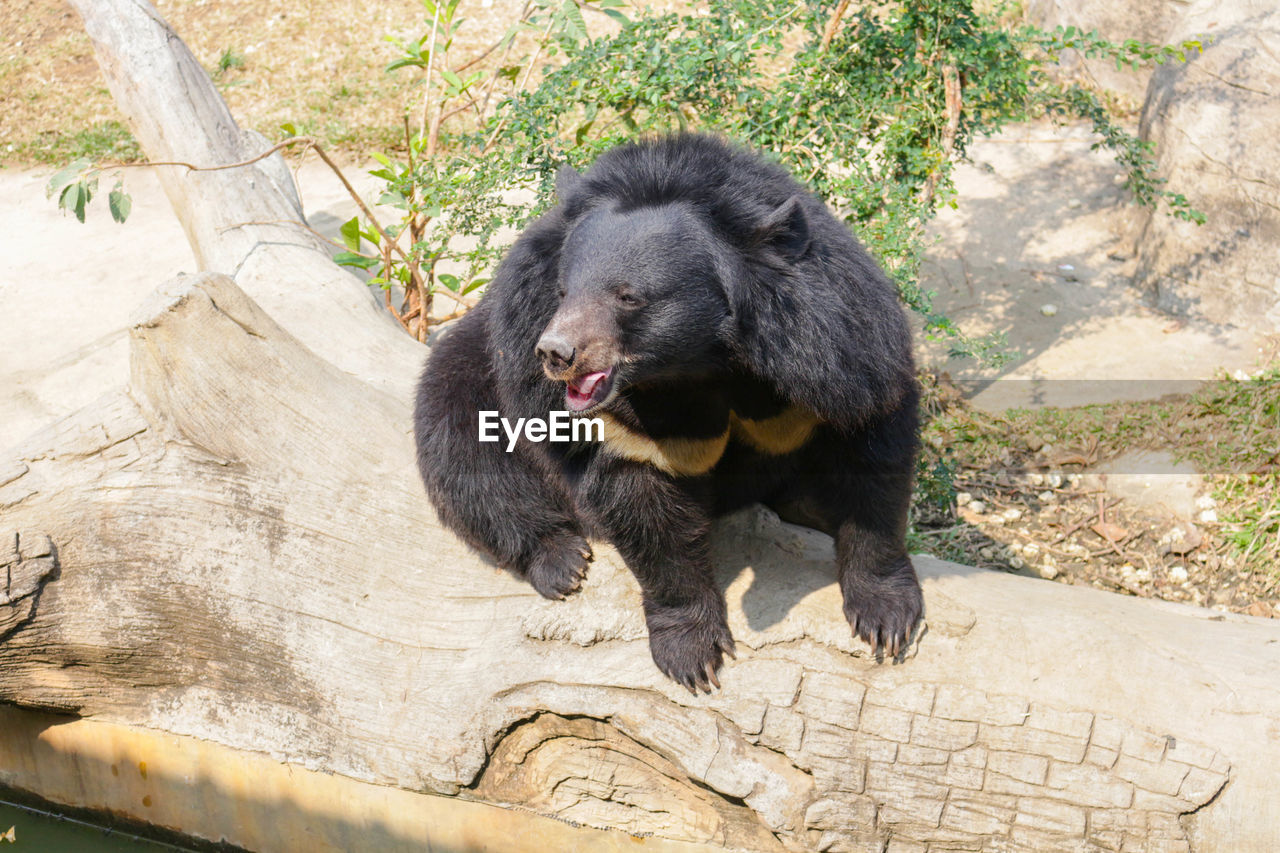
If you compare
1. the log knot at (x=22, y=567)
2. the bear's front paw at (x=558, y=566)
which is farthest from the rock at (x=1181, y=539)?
the log knot at (x=22, y=567)

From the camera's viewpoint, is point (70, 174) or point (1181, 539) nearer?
point (70, 174)

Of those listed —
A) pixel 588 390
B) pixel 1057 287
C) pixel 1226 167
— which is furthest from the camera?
pixel 1057 287

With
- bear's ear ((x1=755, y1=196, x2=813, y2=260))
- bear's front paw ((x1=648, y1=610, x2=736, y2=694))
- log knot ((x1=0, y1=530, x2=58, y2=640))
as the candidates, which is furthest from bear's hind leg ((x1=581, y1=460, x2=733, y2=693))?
log knot ((x1=0, y1=530, x2=58, y2=640))

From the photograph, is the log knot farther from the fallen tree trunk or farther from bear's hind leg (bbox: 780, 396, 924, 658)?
bear's hind leg (bbox: 780, 396, 924, 658)

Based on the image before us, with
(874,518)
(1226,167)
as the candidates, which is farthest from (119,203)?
(1226,167)

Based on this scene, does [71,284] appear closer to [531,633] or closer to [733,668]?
[531,633]

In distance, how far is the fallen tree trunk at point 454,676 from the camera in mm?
2438

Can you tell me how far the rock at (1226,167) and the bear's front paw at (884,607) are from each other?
4463 millimetres

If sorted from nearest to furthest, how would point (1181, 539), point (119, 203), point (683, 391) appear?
1. point (683, 391)
2. point (119, 203)
3. point (1181, 539)

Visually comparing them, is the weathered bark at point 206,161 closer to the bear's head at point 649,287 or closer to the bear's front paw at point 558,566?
the bear's front paw at point 558,566

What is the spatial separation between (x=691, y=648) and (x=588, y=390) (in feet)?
2.62

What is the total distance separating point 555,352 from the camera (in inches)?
80.4

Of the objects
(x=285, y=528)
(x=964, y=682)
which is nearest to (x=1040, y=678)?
(x=964, y=682)

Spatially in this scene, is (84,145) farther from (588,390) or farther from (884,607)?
(884,607)
